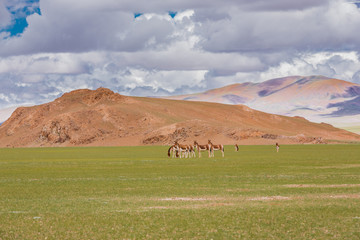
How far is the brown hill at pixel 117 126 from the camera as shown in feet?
484

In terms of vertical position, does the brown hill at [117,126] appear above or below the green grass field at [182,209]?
above

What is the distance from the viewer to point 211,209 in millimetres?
18656

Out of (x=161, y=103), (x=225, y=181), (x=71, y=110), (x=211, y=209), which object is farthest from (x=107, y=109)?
(x=211, y=209)

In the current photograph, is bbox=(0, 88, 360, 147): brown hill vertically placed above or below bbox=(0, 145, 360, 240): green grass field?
above

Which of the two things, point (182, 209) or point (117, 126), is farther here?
point (117, 126)

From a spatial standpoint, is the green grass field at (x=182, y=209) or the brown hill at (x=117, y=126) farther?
A: the brown hill at (x=117, y=126)

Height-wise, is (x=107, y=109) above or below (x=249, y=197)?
above

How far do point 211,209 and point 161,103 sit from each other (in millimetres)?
180738

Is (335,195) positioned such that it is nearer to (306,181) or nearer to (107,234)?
(306,181)

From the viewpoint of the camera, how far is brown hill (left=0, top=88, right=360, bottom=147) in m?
147

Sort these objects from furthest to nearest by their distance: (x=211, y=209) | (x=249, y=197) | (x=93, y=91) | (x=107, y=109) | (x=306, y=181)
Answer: (x=93, y=91), (x=107, y=109), (x=306, y=181), (x=249, y=197), (x=211, y=209)

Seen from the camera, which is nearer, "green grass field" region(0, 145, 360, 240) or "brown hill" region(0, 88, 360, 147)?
"green grass field" region(0, 145, 360, 240)

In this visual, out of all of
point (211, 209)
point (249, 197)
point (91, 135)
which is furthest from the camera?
point (91, 135)

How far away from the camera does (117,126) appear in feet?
531
